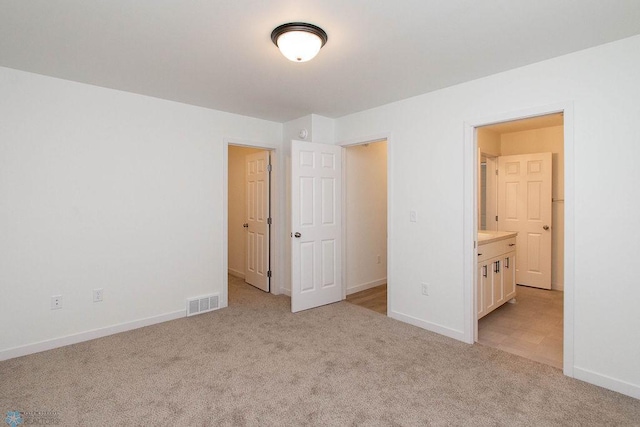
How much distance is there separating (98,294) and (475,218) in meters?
3.66

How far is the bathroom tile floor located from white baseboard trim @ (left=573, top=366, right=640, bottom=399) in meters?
0.18

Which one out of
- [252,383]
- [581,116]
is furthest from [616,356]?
[252,383]

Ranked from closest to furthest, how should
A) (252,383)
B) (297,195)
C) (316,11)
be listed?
(316,11) → (252,383) → (297,195)

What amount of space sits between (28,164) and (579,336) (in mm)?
4613

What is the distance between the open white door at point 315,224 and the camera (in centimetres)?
382

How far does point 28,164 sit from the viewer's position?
2.79 m

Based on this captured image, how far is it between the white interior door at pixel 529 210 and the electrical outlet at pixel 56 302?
5.82m

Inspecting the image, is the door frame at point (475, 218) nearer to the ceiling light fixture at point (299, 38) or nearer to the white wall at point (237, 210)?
the ceiling light fixture at point (299, 38)

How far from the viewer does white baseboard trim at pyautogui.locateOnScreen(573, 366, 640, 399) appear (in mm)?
2176

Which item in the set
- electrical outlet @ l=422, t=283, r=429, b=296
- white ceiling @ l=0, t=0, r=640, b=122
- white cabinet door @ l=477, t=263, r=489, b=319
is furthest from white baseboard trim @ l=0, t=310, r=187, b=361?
white cabinet door @ l=477, t=263, r=489, b=319

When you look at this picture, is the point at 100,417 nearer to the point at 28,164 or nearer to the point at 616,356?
the point at 28,164

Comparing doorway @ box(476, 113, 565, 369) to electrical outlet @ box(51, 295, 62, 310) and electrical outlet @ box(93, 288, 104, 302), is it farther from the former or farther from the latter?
electrical outlet @ box(51, 295, 62, 310)

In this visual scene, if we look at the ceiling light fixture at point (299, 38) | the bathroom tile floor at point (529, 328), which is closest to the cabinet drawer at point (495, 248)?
the bathroom tile floor at point (529, 328)

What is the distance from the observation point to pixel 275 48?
7.72 feet
